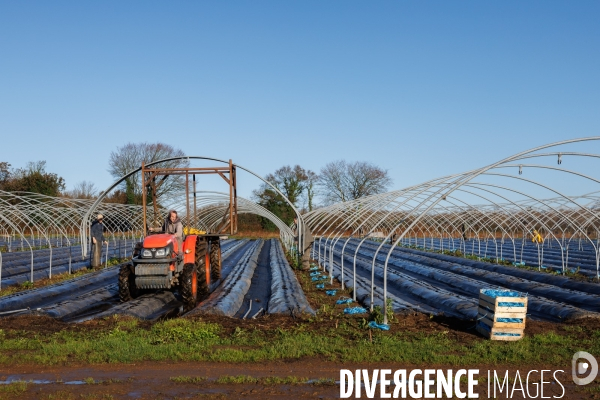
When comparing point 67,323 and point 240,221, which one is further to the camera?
point 240,221

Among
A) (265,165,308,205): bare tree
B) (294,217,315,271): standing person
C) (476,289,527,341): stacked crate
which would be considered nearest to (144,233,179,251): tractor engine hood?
(476,289,527,341): stacked crate

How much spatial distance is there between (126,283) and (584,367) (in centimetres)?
842

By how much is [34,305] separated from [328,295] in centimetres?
642

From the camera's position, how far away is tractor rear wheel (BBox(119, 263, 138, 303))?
11266 millimetres

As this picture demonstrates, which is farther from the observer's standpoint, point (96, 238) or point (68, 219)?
point (68, 219)

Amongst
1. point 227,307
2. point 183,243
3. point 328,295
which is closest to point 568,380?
point 227,307

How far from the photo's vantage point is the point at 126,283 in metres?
11.3

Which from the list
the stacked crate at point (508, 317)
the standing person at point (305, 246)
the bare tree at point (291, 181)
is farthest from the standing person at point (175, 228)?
the bare tree at point (291, 181)

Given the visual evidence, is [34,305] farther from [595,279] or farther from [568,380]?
[595,279]

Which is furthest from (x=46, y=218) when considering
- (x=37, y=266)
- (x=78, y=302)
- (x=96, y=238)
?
(x=78, y=302)

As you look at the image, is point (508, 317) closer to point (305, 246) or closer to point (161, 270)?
point (161, 270)

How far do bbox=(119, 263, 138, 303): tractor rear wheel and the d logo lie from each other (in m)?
8.29

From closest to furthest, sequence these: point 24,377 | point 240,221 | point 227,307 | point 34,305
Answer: point 24,377
point 227,307
point 34,305
point 240,221

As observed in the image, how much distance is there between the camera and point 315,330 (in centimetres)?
859
